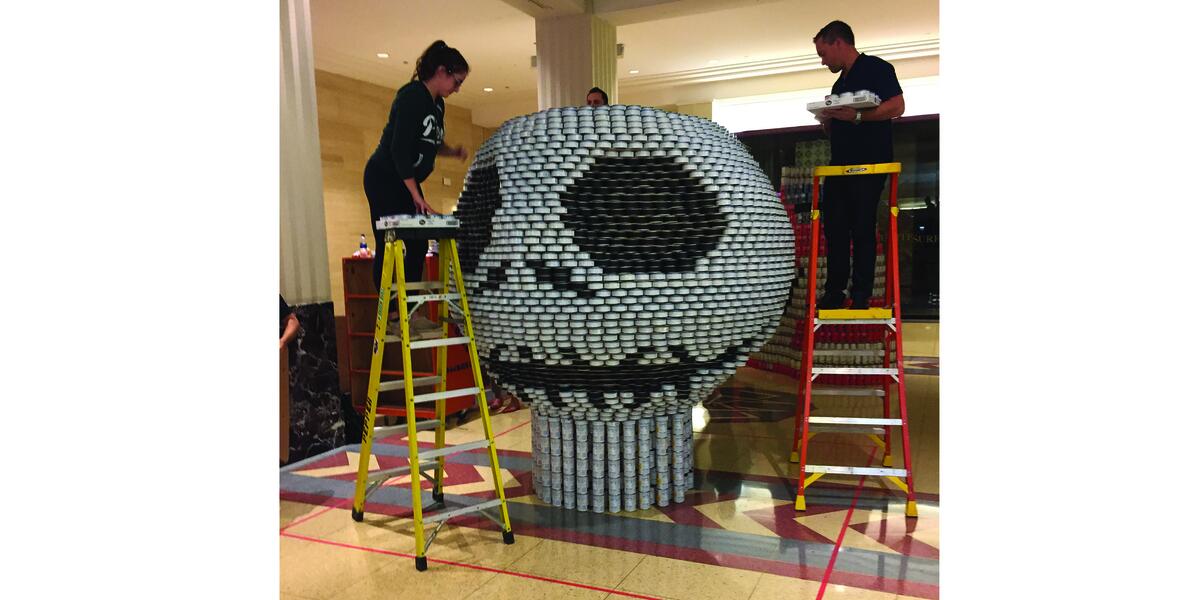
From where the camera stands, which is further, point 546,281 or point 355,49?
point 355,49

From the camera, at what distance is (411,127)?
11.0 ft

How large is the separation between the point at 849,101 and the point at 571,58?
4.34 meters

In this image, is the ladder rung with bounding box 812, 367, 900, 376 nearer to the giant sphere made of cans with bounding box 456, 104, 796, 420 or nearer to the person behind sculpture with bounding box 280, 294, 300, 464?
the giant sphere made of cans with bounding box 456, 104, 796, 420

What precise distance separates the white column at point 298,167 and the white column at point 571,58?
3.35 metres

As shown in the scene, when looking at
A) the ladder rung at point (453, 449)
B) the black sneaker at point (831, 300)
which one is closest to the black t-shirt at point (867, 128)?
the black sneaker at point (831, 300)

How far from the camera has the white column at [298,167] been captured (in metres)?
3.78

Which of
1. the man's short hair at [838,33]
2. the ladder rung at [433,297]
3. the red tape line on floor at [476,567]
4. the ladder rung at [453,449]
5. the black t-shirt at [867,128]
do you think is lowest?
the red tape line on floor at [476,567]

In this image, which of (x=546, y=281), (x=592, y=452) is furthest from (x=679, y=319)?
(x=592, y=452)

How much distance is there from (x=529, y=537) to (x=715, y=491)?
884 millimetres

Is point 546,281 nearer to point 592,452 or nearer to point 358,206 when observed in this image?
point 592,452

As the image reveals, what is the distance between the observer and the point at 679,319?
2.80 m

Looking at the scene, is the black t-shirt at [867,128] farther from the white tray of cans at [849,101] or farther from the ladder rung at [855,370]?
the ladder rung at [855,370]

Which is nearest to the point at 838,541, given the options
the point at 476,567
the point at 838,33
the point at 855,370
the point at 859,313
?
the point at 855,370

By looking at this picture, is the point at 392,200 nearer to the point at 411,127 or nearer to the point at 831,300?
the point at 411,127
